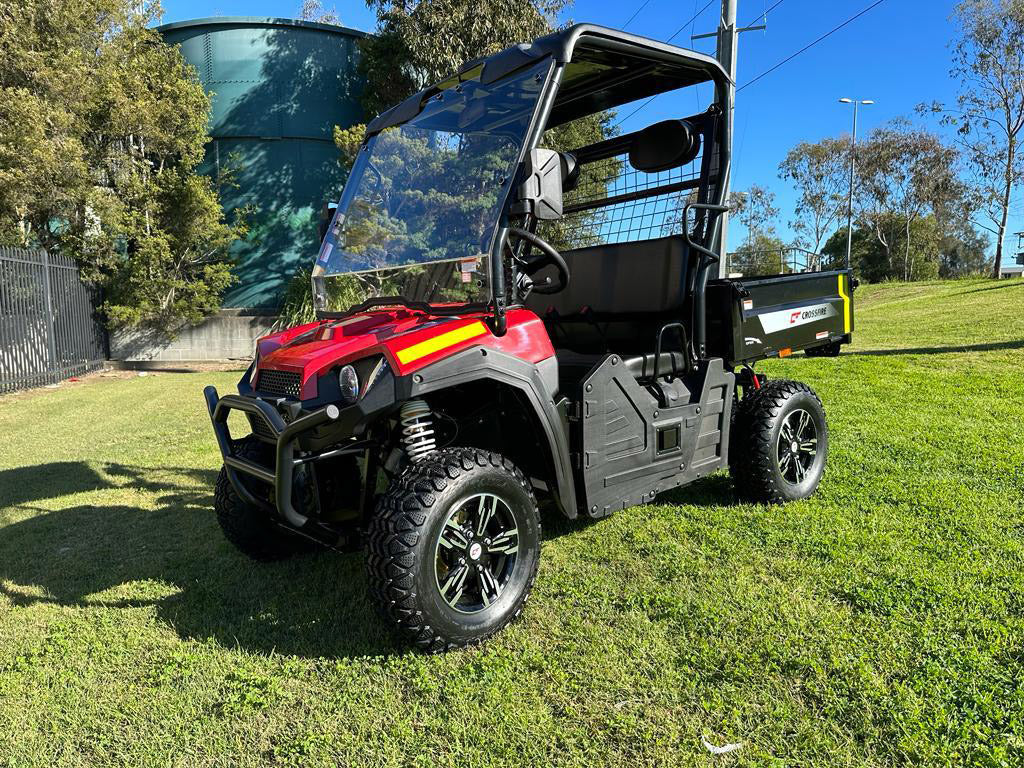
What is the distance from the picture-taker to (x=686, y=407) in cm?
367

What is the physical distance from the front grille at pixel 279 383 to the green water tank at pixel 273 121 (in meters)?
13.3

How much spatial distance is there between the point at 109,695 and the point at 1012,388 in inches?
337

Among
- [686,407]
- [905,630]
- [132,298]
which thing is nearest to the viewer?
[905,630]

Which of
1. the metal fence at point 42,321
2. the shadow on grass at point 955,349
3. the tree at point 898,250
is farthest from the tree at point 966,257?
the metal fence at point 42,321

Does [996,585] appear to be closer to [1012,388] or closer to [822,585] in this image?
[822,585]

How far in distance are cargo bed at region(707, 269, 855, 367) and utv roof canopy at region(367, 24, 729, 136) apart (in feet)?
3.89

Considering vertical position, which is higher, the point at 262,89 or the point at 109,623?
the point at 262,89

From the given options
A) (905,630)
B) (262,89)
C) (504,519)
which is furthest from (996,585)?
(262,89)

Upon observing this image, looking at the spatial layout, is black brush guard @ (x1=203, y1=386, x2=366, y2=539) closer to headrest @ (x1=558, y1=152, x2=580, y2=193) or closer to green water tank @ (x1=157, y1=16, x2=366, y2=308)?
headrest @ (x1=558, y1=152, x2=580, y2=193)

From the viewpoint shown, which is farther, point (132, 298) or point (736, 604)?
point (132, 298)

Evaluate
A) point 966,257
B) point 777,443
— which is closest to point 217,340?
point 777,443

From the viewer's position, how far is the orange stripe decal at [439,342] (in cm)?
264

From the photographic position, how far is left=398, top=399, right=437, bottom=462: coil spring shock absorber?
2816 mm

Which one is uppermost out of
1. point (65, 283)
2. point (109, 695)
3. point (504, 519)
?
point (65, 283)
